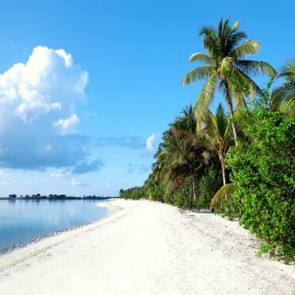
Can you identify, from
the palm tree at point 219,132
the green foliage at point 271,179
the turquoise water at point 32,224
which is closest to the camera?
→ the green foliage at point 271,179

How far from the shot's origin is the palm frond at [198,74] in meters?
23.0

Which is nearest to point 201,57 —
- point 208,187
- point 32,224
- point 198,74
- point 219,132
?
point 198,74

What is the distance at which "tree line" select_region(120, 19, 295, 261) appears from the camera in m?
8.73

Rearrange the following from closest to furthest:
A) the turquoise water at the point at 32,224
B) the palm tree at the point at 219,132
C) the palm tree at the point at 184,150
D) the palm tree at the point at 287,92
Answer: the palm tree at the point at 287,92 < the palm tree at the point at 219,132 < the turquoise water at the point at 32,224 < the palm tree at the point at 184,150

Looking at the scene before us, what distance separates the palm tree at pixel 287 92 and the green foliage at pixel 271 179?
6.53 metres

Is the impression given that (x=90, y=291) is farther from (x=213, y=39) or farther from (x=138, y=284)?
(x=213, y=39)

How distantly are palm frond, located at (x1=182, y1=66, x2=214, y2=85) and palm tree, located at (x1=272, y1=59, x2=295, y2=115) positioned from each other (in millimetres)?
7367

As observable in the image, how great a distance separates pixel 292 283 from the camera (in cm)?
1004

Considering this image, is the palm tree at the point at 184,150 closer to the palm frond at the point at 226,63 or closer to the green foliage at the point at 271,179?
the palm frond at the point at 226,63

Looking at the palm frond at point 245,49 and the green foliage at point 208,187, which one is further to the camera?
the green foliage at point 208,187

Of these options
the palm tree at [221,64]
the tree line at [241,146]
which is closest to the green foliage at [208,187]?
the tree line at [241,146]

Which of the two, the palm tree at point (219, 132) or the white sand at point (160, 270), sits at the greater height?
the palm tree at point (219, 132)

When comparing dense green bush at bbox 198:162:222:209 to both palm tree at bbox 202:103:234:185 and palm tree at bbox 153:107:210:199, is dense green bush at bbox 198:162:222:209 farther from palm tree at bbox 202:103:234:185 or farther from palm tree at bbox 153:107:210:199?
palm tree at bbox 202:103:234:185

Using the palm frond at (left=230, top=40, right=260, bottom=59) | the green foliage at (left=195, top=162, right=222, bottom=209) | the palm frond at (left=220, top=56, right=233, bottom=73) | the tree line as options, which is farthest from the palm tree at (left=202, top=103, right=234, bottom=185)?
the palm frond at (left=220, top=56, right=233, bottom=73)
